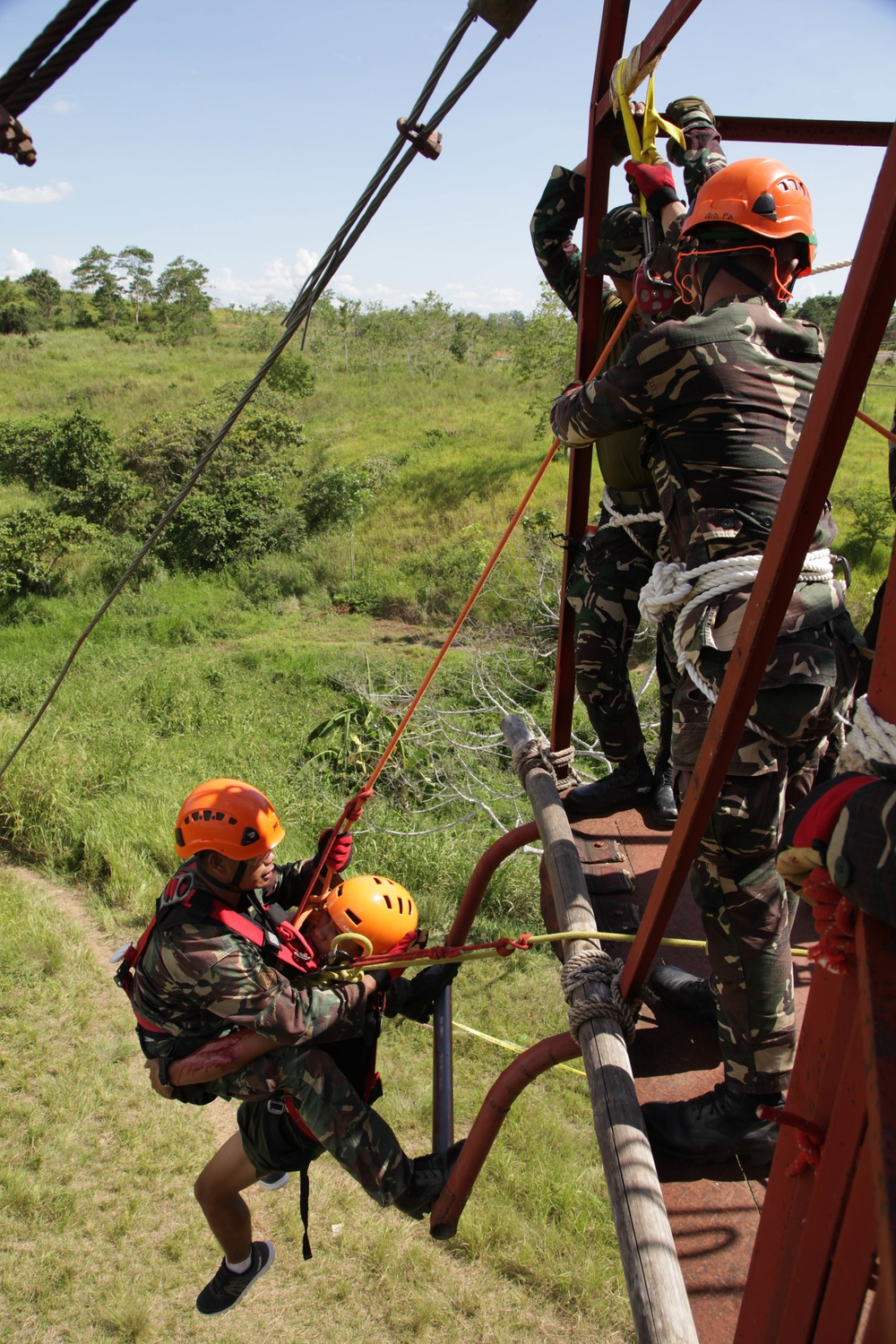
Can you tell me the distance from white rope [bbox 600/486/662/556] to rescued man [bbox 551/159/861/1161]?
0.72 meters

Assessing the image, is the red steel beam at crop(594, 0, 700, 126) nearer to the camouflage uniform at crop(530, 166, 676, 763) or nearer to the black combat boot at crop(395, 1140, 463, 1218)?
the camouflage uniform at crop(530, 166, 676, 763)

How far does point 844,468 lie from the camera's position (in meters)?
Answer: 17.3

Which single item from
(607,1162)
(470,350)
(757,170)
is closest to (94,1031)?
(607,1162)

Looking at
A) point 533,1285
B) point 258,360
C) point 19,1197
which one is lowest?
point 19,1197

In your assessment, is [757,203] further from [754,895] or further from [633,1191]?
[633,1191]

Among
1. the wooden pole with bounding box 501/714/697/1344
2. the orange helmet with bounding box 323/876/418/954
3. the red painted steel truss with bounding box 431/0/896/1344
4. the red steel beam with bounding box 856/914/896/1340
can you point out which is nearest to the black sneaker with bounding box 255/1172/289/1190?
the orange helmet with bounding box 323/876/418/954

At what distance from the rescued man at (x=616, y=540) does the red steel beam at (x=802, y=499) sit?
1410 millimetres

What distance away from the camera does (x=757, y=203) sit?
2084 millimetres

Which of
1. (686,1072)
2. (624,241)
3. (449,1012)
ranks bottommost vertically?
(449,1012)

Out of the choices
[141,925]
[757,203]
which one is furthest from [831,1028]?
[141,925]

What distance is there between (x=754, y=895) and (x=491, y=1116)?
87 cm

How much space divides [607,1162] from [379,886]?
138cm

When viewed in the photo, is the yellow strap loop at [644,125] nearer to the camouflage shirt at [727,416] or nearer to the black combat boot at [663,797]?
the camouflage shirt at [727,416]

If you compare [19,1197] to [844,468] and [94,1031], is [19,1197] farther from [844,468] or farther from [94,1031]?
[844,468]
